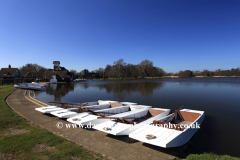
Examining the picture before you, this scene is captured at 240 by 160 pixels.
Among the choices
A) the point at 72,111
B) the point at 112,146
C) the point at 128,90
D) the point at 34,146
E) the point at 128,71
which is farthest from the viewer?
the point at 128,71

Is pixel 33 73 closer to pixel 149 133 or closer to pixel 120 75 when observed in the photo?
Answer: pixel 120 75

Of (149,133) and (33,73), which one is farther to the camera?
(33,73)

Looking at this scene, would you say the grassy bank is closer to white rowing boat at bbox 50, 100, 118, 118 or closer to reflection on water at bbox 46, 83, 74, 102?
white rowing boat at bbox 50, 100, 118, 118

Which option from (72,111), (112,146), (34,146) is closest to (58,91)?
(72,111)

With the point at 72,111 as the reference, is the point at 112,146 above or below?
below

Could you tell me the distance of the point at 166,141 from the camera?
409 centimetres

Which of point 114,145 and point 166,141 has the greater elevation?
point 166,141

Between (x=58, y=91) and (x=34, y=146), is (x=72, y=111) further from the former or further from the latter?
(x=58, y=91)

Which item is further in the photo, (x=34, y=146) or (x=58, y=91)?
(x=58, y=91)

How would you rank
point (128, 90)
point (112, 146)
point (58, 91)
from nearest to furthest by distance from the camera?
point (112, 146) < point (58, 91) < point (128, 90)

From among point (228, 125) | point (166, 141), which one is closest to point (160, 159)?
point (166, 141)

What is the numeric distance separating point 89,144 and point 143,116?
5.13 meters

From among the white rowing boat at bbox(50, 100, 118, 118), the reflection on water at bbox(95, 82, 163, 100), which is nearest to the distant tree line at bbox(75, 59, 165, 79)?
the reflection on water at bbox(95, 82, 163, 100)

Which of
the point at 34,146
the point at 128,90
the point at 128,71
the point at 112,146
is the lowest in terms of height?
the point at 128,90
